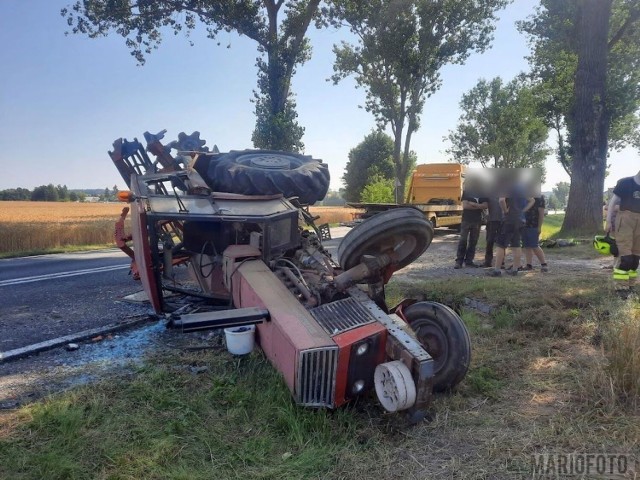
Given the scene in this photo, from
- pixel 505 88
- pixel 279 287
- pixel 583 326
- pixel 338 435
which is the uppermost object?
pixel 505 88

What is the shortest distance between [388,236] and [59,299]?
199 inches

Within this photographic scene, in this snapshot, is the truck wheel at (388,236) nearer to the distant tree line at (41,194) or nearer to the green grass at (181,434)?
the green grass at (181,434)

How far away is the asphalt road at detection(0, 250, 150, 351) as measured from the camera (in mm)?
4961

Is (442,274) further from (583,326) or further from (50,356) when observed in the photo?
(50,356)

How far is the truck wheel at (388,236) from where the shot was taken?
Result: 3328mm

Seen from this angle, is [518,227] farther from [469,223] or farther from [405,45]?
[405,45]

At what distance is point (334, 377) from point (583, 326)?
292 cm

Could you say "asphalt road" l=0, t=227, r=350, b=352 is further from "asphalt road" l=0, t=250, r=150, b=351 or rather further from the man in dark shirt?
the man in dark shirt

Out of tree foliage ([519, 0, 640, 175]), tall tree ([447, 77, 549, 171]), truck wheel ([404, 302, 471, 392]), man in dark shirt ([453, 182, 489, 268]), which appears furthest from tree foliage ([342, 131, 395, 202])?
truck wheel ([404, 302, 471, 392])

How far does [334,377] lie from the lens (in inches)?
112

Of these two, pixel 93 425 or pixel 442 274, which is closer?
pixel 93 425

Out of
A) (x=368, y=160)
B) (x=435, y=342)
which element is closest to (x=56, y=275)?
(x=435, y=342)

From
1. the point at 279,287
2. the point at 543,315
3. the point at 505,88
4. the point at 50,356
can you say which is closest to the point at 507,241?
the point at 543,315

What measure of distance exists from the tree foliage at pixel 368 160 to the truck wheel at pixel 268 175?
37.3m
